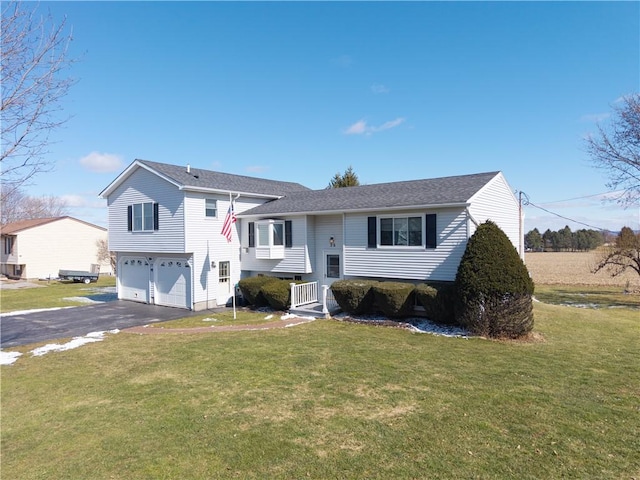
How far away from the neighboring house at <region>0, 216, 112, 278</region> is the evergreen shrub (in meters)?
35.0

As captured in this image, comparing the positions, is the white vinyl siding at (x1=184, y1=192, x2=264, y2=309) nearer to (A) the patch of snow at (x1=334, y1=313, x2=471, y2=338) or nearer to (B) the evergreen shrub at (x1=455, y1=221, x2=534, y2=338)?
(A) the patch of snow at (x1=334, y1=313, x2=471, y2=338)

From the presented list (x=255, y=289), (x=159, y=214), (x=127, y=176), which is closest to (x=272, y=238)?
(x=255, y=289)

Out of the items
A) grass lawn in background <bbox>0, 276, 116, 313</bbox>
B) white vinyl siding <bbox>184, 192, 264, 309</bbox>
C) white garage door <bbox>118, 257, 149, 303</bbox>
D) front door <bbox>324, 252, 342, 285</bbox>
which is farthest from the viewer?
white garage door <bbox>118, 257, 149, 303</bbox>

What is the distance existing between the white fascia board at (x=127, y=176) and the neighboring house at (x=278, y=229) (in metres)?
0.05

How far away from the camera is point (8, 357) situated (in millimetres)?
10453

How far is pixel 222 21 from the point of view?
1519cm

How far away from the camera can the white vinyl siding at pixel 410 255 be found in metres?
13.5

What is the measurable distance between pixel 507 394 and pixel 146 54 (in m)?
16.0

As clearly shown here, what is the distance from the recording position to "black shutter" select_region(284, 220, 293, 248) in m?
18.0

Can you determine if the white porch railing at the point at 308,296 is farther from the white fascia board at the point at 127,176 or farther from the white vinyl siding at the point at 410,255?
the white fascia board at the point at 127,176

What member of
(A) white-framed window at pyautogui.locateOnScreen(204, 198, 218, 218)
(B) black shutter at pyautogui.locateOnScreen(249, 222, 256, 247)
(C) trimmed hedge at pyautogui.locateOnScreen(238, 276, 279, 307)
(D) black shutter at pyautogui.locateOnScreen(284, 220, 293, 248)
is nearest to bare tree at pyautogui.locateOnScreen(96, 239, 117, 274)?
(A) white-framed window at pyautogui.locateOnScreen(204, 198, 218, 218)

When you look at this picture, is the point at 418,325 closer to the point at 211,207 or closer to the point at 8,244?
the point at 211,207

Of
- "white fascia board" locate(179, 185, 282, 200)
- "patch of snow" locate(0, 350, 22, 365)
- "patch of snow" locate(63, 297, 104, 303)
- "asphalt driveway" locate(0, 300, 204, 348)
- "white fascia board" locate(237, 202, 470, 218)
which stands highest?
"white fascia board" locate(179, 185, 282, 200)

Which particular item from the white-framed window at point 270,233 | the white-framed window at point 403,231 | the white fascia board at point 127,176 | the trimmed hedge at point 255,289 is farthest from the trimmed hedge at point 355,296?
the white fascia board at point 127,176
